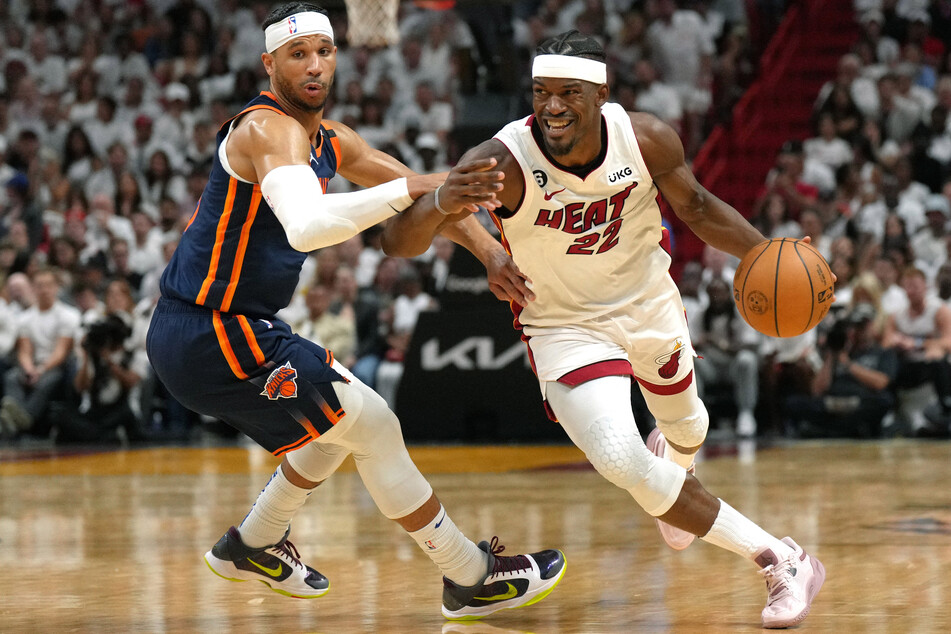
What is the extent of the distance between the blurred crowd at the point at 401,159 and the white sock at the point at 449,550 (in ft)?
23.0

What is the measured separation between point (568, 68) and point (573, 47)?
115mm

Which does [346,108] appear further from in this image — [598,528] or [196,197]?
[598,528]

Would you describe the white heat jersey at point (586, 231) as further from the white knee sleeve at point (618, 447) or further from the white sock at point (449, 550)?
the white sock at point (449, 550)

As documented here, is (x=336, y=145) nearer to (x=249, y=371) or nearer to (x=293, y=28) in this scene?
(x=293, y=28)

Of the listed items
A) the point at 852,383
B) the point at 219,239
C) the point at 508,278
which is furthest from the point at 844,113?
the point at 219,239

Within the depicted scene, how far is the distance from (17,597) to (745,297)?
10.4ft

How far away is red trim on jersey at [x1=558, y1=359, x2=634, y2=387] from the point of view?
4871 millimetres

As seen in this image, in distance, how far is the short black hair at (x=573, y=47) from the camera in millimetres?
4852

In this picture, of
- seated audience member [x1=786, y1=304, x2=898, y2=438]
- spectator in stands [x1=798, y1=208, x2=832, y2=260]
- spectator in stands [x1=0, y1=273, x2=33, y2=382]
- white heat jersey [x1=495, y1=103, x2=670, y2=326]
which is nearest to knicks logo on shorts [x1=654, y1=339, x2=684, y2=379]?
white heat jersey [x1=495, y1=103, x2=670, y2=326]

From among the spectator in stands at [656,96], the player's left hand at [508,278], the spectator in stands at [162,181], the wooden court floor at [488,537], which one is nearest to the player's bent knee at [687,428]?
the wooden court floor at [488,537]

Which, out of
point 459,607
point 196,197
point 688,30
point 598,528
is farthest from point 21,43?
point 459,607

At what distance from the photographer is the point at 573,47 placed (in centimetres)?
486

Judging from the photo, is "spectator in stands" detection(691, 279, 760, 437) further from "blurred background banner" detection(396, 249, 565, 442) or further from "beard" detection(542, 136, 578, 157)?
"beard" detection(542, 136, 578, 157)

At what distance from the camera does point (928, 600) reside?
4871mm
